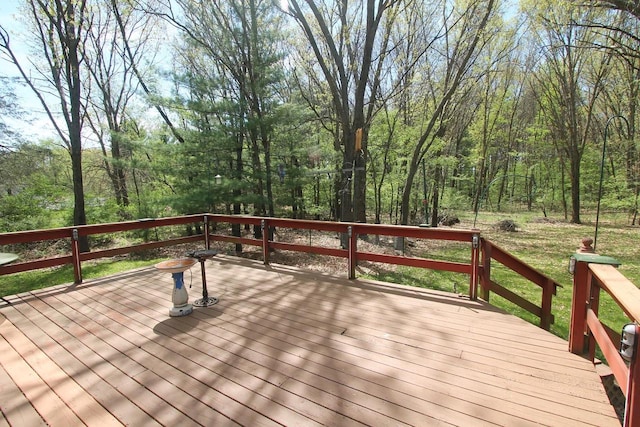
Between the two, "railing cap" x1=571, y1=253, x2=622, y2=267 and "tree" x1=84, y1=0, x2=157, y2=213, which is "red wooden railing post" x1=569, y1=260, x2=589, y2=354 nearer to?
"railing cap" x1=571, y1=253, x2=622, y2=267

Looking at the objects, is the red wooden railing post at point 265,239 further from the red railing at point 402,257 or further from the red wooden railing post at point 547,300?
the red wooden railing post at point 547,300

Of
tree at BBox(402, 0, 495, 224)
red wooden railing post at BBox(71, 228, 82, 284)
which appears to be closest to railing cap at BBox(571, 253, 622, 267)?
red wooden railing post at BBox(71, 228, 82, 284)

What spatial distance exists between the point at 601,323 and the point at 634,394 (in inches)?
32.0

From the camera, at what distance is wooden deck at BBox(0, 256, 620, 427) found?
178cm

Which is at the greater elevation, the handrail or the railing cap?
the railing cap

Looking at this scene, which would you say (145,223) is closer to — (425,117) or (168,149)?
(168,149)

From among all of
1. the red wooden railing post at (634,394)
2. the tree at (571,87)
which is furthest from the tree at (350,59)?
the tree at (571,87)

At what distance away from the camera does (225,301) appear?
357 centimetres

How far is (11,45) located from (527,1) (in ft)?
54.9

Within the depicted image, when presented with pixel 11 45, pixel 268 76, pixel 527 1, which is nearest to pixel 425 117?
pixel 527 1

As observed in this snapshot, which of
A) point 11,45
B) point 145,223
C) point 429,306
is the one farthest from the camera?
point 11,45

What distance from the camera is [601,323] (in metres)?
1.96

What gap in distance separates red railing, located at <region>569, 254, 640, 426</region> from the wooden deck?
23cm

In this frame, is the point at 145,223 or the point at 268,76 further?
the point at 268,76
